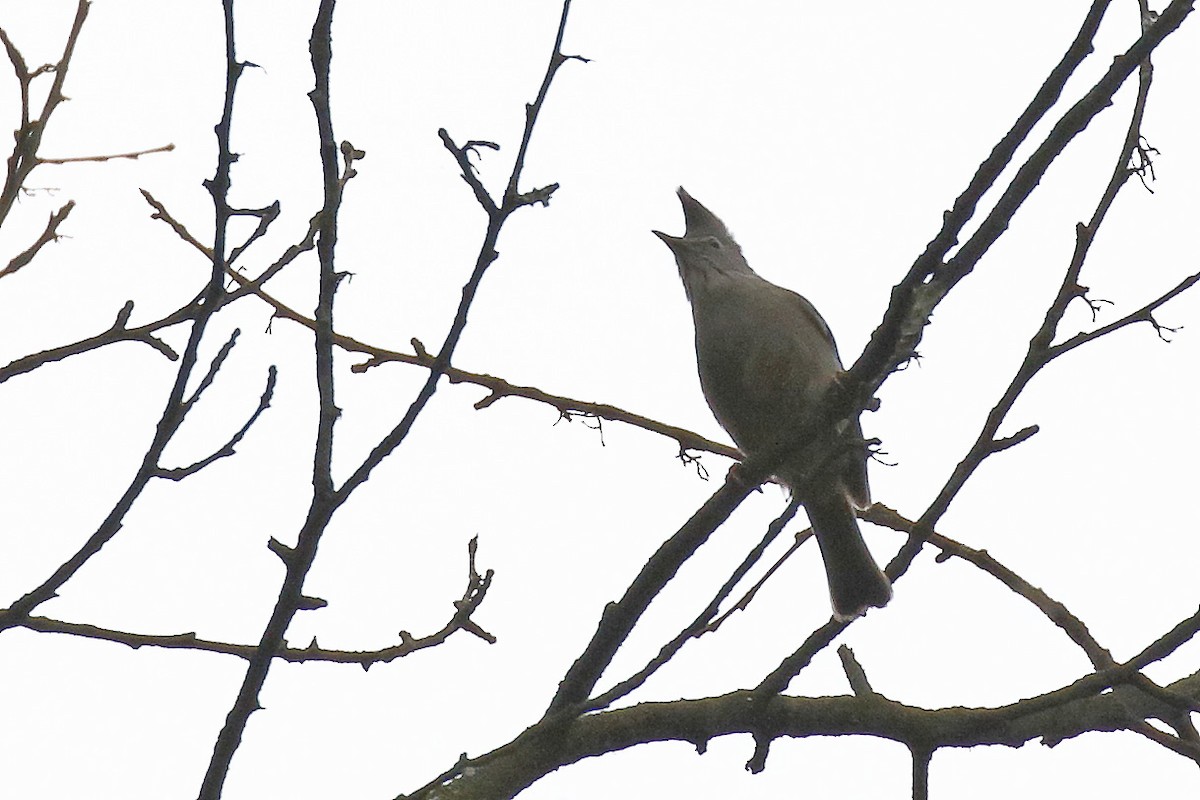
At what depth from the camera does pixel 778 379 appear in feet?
15.7

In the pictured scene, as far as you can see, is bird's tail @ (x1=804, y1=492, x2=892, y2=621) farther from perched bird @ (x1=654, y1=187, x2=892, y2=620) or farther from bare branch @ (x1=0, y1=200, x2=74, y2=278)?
bare branch @ (x1=0, y1=200, x2=74, y2=278)

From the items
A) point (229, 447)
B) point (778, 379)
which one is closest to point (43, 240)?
point (229, 447)

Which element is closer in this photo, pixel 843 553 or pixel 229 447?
pixel 229 447

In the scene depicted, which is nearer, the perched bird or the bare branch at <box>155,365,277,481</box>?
the bare branch at <box>155,365,277,481</box>

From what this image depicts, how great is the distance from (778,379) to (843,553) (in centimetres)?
78

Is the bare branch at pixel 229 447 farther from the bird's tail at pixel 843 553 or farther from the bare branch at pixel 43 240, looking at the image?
the bird's tail at pixel 843 553

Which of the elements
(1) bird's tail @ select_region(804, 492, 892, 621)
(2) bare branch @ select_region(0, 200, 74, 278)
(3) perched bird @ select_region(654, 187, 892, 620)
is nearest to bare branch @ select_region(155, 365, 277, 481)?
(2) bare branch @ select_region(0, 200, 74, 278)

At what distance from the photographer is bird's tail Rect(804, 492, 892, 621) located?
502cm

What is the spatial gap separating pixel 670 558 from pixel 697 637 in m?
0.41

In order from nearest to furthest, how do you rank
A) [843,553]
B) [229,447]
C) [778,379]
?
1. [229,447]
2. [778,379]
3. [843,553]

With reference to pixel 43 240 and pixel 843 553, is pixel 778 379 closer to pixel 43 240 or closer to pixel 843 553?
pixel 843 553

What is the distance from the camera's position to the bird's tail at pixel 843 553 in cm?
502

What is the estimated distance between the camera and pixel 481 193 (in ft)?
7.29

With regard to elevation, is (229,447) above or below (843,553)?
below
